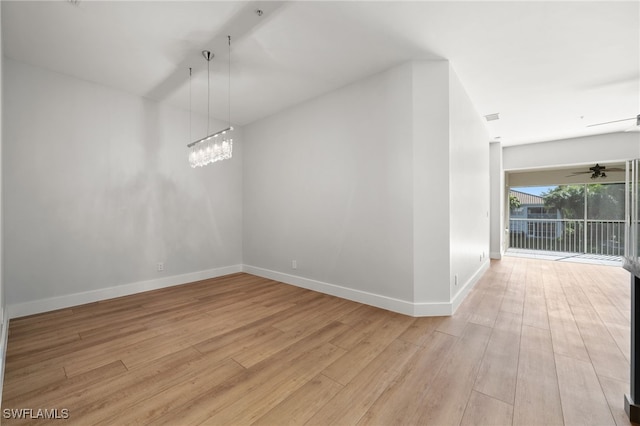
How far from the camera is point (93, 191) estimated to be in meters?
3.29

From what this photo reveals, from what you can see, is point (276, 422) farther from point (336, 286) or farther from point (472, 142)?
point (472, 142)

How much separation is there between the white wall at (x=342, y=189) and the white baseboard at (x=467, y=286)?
0.58 m

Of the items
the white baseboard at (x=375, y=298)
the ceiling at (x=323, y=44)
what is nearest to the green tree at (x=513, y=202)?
the ceiling at (x=323, y=44)

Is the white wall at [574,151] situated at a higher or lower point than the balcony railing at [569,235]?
higher

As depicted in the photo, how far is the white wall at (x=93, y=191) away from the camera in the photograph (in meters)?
2.83

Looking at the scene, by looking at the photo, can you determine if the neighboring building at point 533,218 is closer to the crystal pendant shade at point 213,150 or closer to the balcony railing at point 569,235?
the balcony railing at point 569,235

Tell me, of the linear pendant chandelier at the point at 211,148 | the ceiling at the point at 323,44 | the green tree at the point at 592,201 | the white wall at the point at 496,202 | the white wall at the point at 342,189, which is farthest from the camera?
the green tree at the point at 592,201

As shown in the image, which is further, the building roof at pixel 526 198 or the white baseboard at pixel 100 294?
the building roof at pixel 526 198

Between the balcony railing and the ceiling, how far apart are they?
13.2 feet

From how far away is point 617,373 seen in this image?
180 centimetres

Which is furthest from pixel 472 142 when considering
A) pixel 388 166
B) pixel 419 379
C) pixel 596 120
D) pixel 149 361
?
pixel 149 361

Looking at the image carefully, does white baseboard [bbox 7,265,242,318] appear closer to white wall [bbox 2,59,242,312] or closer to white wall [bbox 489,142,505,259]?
white wall [bbox 2,59,242,312]

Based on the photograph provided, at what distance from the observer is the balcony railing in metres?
6.18

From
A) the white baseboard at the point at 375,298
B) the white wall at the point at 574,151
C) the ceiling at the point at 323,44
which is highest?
the ceiling at the point at 323,44
